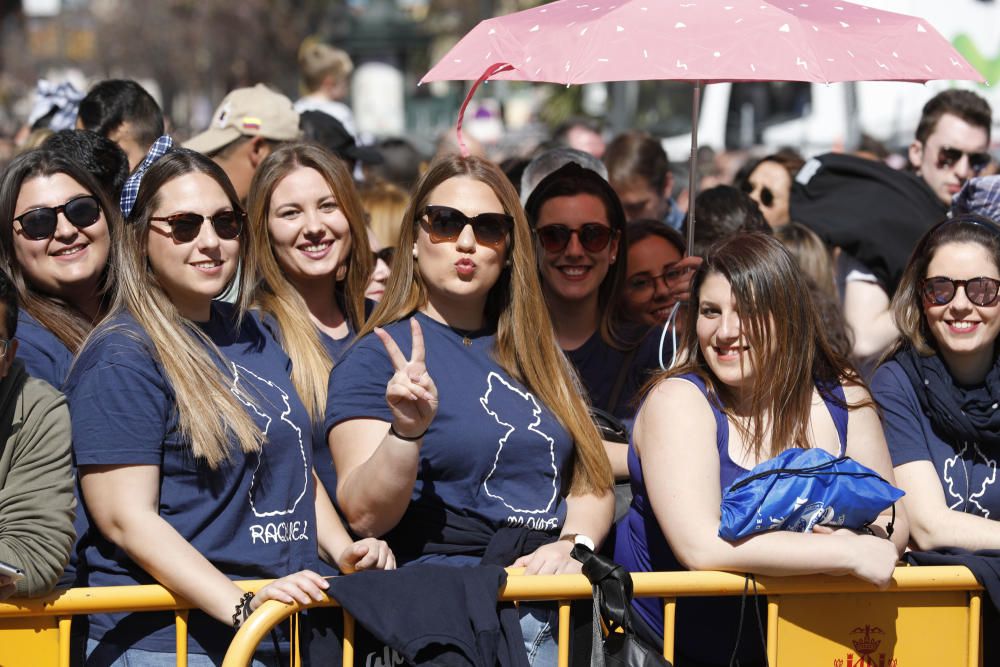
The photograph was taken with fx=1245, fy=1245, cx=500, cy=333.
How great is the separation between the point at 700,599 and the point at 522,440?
69 centimetres

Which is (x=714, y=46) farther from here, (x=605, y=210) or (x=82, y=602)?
(x=82, y=602)

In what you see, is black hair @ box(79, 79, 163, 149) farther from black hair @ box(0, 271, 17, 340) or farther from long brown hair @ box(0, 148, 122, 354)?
black hair @ box(0, 271, 17, 340)

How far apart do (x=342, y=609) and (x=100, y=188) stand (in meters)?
1.72

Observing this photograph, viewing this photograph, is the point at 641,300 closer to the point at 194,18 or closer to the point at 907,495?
the point at 907,495

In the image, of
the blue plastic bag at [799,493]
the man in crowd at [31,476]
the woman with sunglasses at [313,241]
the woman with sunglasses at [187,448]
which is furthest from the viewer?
the woman with sunglasses at [313,241]

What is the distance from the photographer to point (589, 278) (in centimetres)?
481

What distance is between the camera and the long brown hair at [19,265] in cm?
388

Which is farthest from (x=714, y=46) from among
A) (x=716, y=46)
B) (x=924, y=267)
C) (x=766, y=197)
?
(x=766, y=197)

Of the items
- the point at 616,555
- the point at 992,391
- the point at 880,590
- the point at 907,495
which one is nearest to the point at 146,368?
the point at 616,555

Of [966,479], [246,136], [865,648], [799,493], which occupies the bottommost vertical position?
[865,648]

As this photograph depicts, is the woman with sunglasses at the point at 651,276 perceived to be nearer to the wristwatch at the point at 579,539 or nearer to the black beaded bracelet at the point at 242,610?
the wristwatch at the point at 579,539

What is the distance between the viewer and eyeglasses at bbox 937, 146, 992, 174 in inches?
261

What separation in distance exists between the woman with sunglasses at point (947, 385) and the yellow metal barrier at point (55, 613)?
7.48ft

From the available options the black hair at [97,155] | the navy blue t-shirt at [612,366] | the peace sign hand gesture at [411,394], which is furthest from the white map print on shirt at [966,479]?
the black hair at [97,155]
